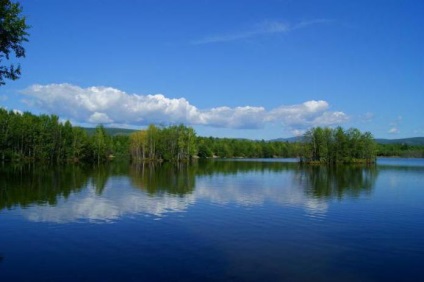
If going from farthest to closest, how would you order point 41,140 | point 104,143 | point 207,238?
point 104,143 → point 41,140 → point 207,238

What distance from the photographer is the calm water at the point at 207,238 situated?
15109mm

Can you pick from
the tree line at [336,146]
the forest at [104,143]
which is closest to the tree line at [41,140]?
the forest at [104,143]

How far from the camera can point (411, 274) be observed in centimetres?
1541

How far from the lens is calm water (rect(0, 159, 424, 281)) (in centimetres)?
1511

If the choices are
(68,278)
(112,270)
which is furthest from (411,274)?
(68,278)

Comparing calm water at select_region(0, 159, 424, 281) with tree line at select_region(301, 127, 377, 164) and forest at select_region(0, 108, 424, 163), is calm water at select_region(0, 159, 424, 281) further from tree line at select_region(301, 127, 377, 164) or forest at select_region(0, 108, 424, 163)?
tree line at select_region(301, 127, 377, 164)

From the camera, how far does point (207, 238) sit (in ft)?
67.2

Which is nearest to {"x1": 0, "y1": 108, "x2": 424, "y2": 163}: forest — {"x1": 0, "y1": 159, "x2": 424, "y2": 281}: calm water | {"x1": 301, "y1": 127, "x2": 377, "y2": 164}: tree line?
{"x1": 301, "y1": 127, "x2": 377, "y2": 164}: tree line

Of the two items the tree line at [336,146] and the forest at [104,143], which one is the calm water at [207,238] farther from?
the tree line at [336,146]

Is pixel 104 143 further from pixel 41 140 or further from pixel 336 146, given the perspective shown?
pixel 336 146

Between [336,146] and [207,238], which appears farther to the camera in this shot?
[336,146]

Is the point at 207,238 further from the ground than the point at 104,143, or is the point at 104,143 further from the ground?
the point at 104,143

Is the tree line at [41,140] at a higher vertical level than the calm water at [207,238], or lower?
higher

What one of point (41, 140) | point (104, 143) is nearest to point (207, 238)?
point (41, 140)
